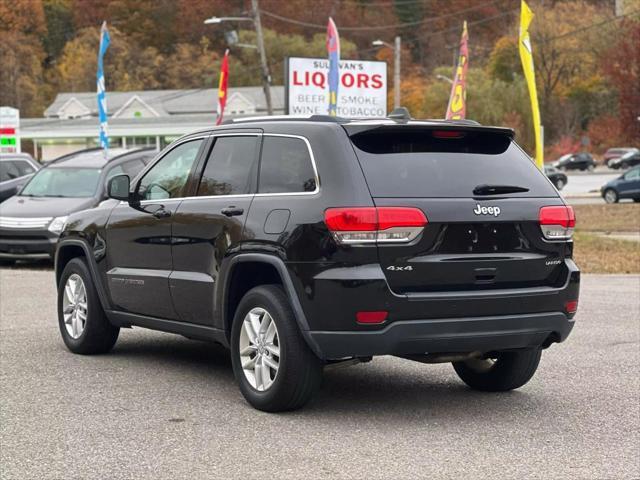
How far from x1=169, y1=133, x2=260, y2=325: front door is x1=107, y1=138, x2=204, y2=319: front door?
165 millimetres

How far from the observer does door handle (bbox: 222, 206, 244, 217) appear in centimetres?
715

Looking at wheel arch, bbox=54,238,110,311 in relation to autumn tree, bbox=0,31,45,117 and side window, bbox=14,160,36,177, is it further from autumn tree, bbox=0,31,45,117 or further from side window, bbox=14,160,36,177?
autumn tree, bbox=0,31,45,117

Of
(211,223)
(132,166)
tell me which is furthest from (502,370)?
(132,166)

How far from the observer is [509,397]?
752 centimetres

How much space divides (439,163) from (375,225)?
28.4 inches

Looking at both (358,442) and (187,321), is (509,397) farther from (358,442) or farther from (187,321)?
(187,321)

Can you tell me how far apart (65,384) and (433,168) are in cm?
308

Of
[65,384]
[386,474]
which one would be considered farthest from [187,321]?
[386,474]

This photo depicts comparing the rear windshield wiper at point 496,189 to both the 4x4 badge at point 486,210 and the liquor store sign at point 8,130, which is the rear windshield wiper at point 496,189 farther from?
the liquor store sign at point 8,130

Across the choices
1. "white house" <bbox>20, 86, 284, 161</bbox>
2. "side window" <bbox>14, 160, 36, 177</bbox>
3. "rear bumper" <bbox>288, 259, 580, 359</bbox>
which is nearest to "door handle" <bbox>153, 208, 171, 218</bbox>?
"rear bumper" <bbox>288, 259, 580, 359</bbox>

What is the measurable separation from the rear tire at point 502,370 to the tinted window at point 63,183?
1141cm

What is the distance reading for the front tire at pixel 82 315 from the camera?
29.2ft

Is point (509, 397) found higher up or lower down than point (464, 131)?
lower down

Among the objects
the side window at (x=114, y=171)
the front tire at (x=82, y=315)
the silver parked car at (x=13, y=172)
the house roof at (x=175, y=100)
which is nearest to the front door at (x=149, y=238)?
the front tire at (x=82, y=315)
